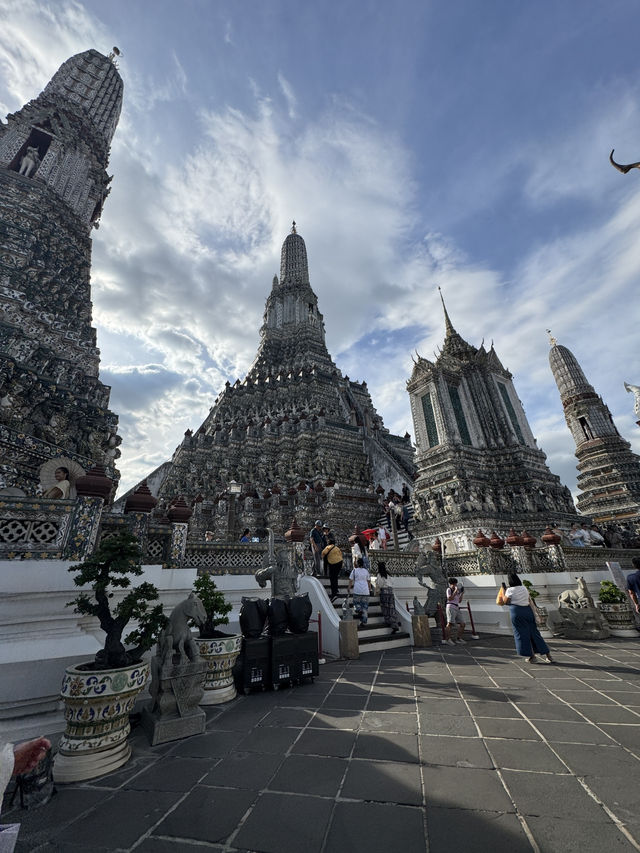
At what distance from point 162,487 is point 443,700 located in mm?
30209

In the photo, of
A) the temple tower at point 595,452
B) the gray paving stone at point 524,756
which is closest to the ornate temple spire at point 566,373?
the temple tower at point 595,452

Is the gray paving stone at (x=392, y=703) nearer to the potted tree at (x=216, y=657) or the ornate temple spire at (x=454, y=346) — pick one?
the potted tree at (x=216, y=657)

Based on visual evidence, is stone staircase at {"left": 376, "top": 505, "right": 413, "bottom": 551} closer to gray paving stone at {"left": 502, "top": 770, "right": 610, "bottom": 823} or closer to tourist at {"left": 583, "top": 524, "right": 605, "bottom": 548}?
tourist at {"left": 583, "top": 524, "right": 605, "bottom": 548}

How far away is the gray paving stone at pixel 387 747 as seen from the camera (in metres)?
3.18

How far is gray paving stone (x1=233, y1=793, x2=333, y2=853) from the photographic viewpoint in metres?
2.17

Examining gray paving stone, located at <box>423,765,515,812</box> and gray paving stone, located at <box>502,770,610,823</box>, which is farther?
gray paving stone, located at <box>423,765,515,812</box>

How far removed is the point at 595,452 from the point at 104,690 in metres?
37.0

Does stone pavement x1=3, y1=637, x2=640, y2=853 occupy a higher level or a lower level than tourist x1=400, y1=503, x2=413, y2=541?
lower

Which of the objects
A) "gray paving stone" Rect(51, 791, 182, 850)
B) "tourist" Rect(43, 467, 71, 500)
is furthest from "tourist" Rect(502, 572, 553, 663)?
"tourist" Rect(43, 467, 71, 500)

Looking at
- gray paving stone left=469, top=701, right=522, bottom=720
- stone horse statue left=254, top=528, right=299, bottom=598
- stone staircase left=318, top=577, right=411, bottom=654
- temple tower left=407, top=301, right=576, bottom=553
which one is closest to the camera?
gray paving stone left=469, top=701, right=522, bottom=720

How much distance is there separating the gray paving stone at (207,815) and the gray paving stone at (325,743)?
85 cm

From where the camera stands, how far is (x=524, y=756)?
121 inches

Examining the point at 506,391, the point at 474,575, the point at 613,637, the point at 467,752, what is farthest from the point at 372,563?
the point at 506,391

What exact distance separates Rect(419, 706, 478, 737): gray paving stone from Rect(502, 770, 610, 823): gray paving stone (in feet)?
2.88
